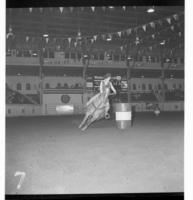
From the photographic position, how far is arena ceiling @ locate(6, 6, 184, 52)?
9000 mm

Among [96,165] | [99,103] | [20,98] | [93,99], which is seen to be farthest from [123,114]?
Result: [20,98]

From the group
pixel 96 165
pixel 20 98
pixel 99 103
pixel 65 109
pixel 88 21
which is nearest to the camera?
pixel 96 165

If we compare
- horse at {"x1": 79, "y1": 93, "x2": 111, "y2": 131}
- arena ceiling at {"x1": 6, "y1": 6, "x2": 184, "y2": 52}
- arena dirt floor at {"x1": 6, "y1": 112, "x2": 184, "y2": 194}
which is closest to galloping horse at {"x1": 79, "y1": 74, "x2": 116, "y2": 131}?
horse at {"x1": 79, "y1": 93, "x2": 111, "y2": 131}

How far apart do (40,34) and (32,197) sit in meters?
10.6

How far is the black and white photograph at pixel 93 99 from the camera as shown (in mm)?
2875

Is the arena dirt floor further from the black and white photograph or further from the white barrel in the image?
the white barrel

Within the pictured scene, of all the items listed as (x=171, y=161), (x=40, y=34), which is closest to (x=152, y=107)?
(x=40, y=34)

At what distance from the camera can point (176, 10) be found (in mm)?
8867

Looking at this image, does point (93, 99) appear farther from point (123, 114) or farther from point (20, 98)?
point (20, 98)

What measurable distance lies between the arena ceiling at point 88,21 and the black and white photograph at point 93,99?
0.13 feet

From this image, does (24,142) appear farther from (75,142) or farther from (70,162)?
(70,162)

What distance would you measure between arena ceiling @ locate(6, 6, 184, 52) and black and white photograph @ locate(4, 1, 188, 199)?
0.04m

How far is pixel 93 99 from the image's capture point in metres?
6.35

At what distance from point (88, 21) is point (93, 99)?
199 inches
